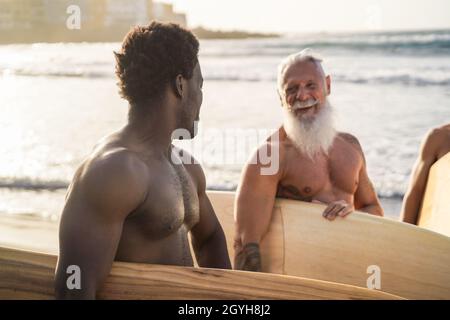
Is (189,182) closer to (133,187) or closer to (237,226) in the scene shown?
(133,187)

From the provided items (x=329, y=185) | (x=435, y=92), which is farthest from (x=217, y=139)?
(x=329, y=185)

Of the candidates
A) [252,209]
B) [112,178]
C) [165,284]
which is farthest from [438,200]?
[112,178]

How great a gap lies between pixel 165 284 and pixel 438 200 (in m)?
2.11

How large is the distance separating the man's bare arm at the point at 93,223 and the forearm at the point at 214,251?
2.80 ft

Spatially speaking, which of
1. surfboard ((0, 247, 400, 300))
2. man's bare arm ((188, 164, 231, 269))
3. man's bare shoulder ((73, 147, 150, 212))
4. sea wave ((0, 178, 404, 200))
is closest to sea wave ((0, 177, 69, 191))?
sea wave ((0, 178, 404, 200))

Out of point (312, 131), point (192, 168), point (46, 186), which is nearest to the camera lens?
point (192, 168)

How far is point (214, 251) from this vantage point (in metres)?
3.07

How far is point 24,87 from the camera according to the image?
15.6 meters

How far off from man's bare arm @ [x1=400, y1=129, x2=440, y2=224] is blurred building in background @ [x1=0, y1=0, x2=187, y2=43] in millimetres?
11962

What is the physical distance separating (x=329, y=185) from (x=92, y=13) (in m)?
14.6

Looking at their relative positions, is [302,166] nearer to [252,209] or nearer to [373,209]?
[252,209]

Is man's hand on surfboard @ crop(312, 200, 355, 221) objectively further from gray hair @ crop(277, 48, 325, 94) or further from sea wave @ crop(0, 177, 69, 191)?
sea wave @ crop(0, 177, 69, 191)

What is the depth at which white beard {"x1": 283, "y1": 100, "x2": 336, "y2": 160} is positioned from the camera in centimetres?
388

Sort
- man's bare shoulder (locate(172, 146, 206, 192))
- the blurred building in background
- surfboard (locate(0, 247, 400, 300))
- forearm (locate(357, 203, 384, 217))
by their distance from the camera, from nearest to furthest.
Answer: surfboard (locate(0, 247, 400, 300)) → man's bare shoulder (locate(172, 146, 206, 192)) → forearm (locate(357, 203, 384, 217)) → the blurred building in background
